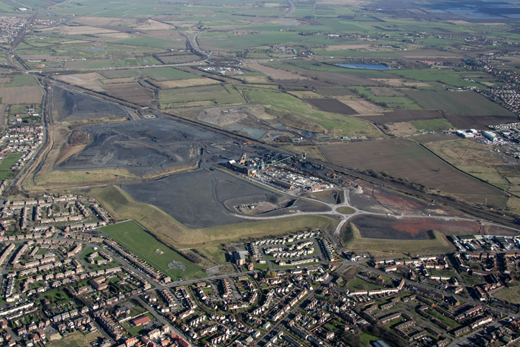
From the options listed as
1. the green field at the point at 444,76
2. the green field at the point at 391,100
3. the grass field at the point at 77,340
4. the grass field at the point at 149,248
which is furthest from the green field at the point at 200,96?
the grass field at the point at 77,340

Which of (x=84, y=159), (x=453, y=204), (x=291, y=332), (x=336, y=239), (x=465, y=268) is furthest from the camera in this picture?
(x=84, y=159)

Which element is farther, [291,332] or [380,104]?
[380,104]

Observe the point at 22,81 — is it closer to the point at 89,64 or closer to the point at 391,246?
the point at 89,64

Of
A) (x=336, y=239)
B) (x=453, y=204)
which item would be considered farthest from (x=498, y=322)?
(x=453, y=204)

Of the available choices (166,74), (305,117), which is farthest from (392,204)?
(166,74)

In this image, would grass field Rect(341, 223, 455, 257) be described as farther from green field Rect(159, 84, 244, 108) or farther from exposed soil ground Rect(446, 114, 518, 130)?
green field Rect(159, 84, 244, 108)

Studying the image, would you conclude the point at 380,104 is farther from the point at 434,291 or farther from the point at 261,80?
the point at 434,291

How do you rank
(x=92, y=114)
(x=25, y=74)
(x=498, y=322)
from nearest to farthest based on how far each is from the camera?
1. (x=498, y=322)
2. (x=92, y=114)
3. (x=25, y=74)
